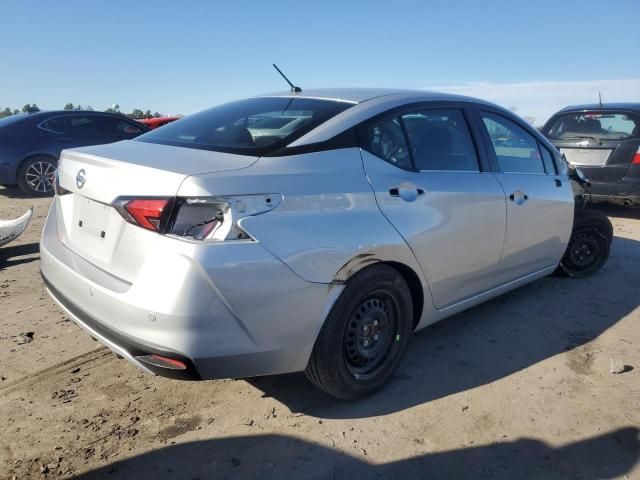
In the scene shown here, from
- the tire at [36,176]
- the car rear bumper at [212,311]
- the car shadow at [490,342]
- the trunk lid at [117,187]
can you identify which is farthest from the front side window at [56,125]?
the car shadow at [490,342]

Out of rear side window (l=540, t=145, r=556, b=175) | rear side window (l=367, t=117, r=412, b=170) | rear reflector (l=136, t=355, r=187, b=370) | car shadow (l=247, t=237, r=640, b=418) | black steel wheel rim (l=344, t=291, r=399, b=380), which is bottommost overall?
car shadow (l=247, t=237, r=640, b=418)

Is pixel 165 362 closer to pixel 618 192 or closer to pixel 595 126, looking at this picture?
pixel 618 192

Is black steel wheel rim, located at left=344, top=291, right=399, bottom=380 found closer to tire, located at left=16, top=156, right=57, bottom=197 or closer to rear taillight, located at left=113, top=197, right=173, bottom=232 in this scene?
rear taillight, located at left=113, top=197, right=173, bottom=232

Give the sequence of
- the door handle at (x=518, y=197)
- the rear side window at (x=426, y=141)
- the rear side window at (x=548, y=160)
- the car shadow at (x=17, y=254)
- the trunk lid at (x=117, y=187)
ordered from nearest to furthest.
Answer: the trunk lid at (x=117, y=187)
the rear side window at (x=426, y=141)
the door handle at (x=518, y=197)
the rear side window at (x=548, y=160)
the car shadow at (x=17, y=254)

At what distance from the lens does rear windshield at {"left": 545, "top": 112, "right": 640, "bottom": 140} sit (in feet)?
23.5

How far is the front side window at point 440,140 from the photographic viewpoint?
9.87ft

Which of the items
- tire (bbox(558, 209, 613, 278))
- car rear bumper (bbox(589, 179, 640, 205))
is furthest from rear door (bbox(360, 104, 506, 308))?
car rear bumper (bbox(589, 179, 640, 205))

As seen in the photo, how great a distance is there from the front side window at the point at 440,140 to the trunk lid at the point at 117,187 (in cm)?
113

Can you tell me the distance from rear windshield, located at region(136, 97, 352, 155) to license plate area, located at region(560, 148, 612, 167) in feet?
19.0

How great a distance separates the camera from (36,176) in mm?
8656

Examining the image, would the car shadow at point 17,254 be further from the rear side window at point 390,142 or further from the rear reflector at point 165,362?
the rear side window at point 390,142

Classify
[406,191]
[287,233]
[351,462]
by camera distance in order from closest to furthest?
[287,233], [351,462], [406,191]

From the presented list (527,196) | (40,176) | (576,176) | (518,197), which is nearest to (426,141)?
(518,197)

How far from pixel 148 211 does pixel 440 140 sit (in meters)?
1.92
